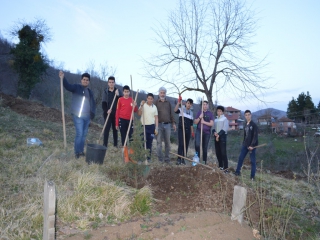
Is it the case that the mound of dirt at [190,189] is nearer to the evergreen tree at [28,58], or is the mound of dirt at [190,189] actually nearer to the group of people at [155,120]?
the group of people at [155,120]

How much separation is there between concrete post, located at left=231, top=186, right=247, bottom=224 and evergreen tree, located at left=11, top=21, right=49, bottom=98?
68.7 ft

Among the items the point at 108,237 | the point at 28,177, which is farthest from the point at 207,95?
the point at 108,237

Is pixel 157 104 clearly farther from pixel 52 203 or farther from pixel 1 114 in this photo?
pixel 1 114

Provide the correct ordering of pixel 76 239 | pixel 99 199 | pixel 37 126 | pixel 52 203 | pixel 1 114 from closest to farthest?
pixel 52 203 → pixel 76 239 → pixel 99 199 → pixel 37 126 → pixel 1 114

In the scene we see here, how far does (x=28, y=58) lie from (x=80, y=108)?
1728 cm

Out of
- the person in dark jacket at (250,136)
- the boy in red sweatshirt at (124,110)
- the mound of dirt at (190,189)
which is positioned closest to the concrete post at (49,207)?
the mound of dirt at (190,189)

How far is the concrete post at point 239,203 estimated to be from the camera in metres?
4.08

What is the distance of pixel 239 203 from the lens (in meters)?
4.10

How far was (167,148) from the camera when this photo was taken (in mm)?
7508

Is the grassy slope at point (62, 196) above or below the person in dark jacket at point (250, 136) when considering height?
below

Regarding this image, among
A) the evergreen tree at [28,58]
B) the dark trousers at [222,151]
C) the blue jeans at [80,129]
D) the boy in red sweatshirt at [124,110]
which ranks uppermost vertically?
the evergreen tree at [28,58]

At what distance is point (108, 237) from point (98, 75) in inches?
1022

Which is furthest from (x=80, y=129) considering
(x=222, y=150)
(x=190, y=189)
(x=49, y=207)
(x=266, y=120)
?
(x=266, y=120)

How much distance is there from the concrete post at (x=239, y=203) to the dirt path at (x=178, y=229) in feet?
0.30
